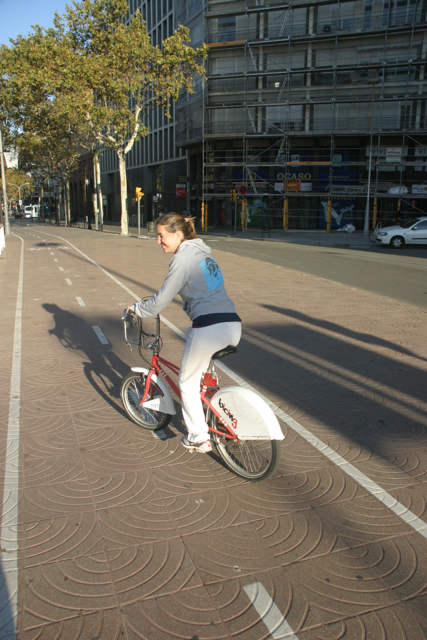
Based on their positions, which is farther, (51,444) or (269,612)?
(51,444)

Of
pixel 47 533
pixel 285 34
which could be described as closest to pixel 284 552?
pixel 47 533

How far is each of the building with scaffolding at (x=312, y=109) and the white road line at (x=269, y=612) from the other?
3242 centimetres

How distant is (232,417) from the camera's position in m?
3.63

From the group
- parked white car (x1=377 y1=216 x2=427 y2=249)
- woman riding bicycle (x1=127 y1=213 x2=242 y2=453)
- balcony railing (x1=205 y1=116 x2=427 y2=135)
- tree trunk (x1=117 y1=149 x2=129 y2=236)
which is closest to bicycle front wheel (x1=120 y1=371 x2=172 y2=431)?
woman riding bicycle (x1=127 y1=213 x2=242 y2=453)

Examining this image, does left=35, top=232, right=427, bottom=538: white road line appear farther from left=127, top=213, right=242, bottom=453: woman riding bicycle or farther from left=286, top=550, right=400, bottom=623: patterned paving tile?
left=127, top=213, right=242, bottom=453: woman riding bicycle

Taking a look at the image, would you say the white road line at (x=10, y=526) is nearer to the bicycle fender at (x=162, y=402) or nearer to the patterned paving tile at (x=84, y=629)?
the patterned paving tile at (x=84, y=629)

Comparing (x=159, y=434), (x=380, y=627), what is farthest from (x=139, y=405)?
(x=380, y=627)

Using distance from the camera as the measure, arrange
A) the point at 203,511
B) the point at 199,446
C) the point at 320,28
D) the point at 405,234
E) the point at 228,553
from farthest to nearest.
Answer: the point at 320,28, the point at 405,234, the point at 199,446, the point at 203,511, the point at 228,553

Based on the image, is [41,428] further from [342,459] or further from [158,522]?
[342,459]

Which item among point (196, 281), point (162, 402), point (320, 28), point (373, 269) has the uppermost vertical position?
point (320, 28)

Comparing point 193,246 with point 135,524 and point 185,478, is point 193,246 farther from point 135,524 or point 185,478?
point 135,524

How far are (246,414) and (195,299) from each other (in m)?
0.84

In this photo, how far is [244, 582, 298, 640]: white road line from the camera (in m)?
2.44

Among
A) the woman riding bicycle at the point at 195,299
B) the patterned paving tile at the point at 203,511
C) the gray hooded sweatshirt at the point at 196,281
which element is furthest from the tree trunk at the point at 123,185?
the patterned paving tile at the point at 203,511
